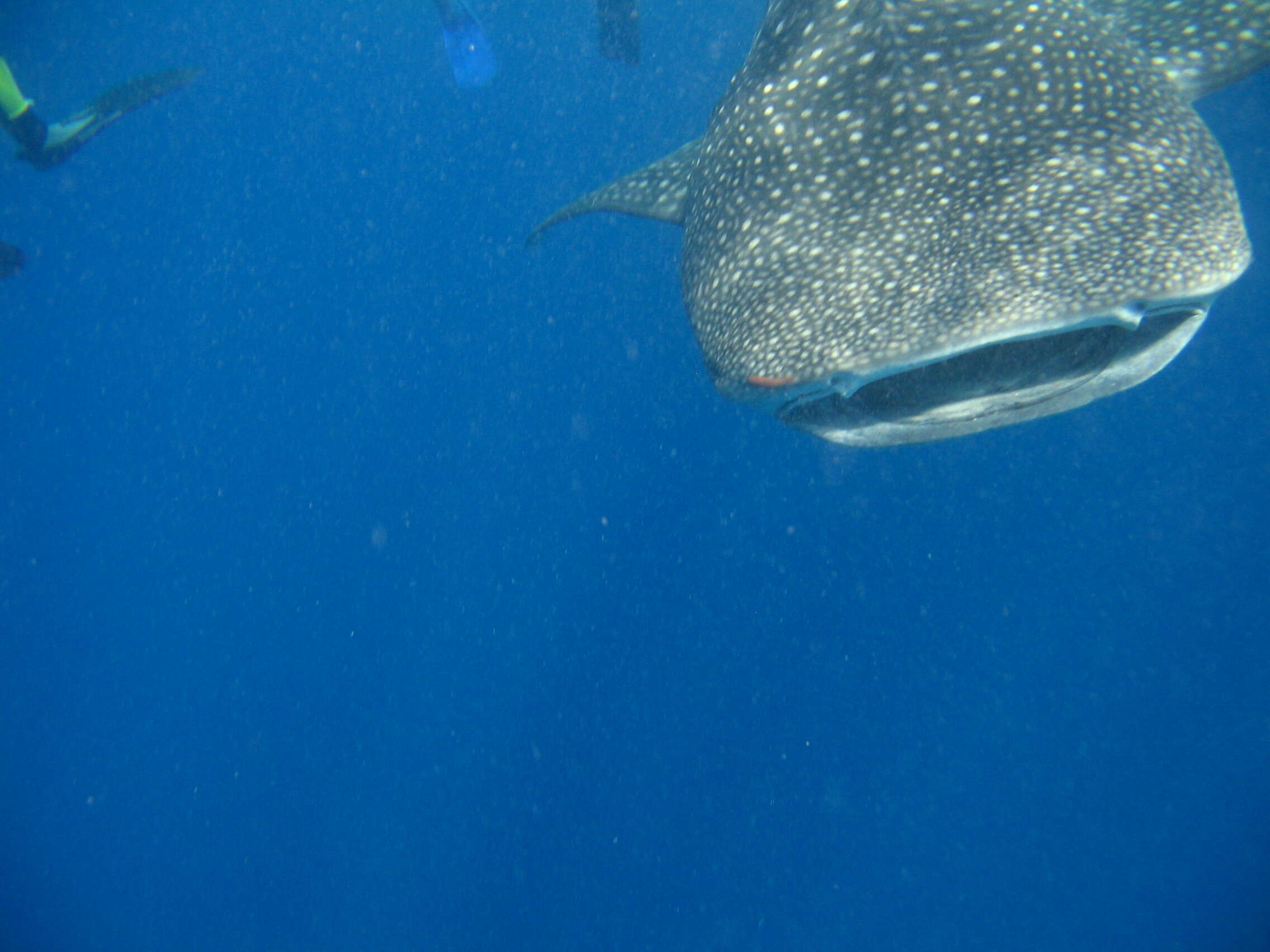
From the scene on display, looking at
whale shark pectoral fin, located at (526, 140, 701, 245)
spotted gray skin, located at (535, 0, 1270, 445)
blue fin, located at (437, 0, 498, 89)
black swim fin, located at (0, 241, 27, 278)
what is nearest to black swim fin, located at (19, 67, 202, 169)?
black swim fin, located at (0, 241, 27, 278)

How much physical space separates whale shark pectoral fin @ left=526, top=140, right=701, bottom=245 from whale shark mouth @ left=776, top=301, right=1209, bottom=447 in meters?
2.17

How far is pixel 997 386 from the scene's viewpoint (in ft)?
9.32

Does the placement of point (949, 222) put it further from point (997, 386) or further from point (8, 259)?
point (8, 259)

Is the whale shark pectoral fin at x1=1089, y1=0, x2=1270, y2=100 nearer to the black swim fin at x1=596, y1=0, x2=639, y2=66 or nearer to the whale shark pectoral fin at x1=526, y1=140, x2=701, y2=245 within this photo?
the whale shark pectoral fin at x1=526, y1=140, x2=701, y2=245

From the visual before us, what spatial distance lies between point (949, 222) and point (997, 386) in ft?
2.22

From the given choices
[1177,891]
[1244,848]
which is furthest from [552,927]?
[1244,848]

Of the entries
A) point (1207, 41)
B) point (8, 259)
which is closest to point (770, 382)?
point (1207, 41)

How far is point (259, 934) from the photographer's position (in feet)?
52.0

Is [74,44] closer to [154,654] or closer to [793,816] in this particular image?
[154,654]

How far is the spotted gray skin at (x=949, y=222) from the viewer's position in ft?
7.28

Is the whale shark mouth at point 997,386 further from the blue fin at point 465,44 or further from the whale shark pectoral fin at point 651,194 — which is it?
the blue fin at point 465,44

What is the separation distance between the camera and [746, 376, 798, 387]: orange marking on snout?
2.31 m

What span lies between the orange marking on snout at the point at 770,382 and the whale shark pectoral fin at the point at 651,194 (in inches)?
98.8

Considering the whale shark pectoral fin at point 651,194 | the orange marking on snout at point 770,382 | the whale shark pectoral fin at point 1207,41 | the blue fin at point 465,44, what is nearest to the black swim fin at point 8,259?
the blue fin at point 465,44
